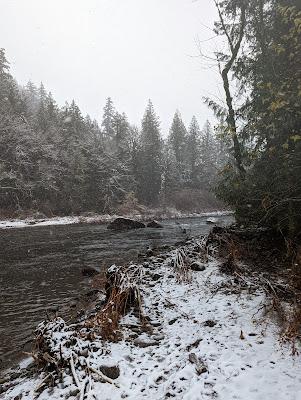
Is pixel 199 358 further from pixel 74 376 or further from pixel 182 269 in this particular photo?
pixel 182 269

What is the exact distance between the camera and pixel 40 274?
454 inches

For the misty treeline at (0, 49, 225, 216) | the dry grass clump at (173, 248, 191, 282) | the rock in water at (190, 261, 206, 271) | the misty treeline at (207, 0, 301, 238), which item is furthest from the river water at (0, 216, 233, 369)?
the misty treeline at (0, 49, 225, 216)

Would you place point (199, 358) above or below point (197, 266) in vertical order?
below

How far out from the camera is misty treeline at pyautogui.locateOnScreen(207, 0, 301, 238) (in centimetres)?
568

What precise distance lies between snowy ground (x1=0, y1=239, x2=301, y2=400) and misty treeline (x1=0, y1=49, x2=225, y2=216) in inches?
748

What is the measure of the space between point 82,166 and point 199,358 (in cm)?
4384

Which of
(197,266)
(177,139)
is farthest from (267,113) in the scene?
(177,139)

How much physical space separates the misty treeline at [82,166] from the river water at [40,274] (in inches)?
443

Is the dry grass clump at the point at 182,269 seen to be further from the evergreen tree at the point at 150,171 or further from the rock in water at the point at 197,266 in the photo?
the evergreen tree at the point at 150,171

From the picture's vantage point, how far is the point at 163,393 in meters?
4.05

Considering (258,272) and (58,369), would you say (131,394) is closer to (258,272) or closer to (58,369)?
(58,369)

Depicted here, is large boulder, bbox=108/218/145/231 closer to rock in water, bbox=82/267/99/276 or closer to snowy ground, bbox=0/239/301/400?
rock in water, bbox=82/267/99/276

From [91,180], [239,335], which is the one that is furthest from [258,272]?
[91,180]

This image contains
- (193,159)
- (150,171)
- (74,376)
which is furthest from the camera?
(193,159)
